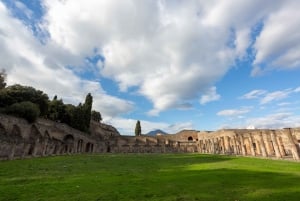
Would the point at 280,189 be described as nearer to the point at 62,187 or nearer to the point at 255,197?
the point at 255,197

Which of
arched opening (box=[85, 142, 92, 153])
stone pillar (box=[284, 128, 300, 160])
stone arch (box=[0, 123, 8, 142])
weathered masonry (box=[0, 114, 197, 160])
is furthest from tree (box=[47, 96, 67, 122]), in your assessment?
stone pillar (box=[284, 128, 300, 160])

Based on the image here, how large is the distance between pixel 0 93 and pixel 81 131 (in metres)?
19.0

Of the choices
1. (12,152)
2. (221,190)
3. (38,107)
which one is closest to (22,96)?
(38,107)

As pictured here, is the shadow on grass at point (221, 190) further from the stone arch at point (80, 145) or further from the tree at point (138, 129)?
the tree at point (138, 129)

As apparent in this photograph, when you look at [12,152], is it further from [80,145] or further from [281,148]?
[80,145]

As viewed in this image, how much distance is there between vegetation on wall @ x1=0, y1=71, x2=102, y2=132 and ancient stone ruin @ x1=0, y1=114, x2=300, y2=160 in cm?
219

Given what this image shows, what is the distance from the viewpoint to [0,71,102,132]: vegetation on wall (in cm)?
3694

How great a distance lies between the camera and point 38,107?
42.0 metres

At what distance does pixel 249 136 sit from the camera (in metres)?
38.1

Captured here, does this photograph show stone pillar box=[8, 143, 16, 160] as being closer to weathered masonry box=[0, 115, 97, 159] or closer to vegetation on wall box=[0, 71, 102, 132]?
→ weathered masonry box=[0, 115, 97, 159]

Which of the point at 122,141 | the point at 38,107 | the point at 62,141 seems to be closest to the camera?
the point at 38,107

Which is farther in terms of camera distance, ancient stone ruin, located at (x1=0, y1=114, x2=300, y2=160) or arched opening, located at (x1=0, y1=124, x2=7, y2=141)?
ancient stone ruin, located at (x1=0, y1=114, x2=300, y2=160)

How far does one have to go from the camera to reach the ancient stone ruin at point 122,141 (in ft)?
85.8

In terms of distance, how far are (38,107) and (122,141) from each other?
2799 centimetres
